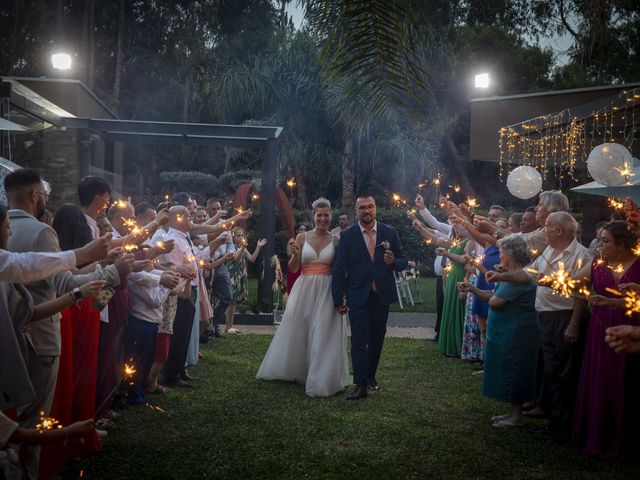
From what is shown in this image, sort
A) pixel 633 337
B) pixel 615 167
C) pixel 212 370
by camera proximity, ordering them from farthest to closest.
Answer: pixel 212 370 → pixel 615 167 → pixel 633 337

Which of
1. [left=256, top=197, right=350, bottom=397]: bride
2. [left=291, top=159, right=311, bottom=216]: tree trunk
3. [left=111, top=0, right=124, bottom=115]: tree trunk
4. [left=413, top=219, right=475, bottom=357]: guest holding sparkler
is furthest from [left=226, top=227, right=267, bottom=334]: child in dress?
[left=111, top=0, right=124, bottom=115]: tree trunk

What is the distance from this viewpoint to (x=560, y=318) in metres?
6.54

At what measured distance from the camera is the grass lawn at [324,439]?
5395 millimetres

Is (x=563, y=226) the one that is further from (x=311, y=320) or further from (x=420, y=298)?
(x=420, y=298)

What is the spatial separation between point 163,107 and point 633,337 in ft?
129

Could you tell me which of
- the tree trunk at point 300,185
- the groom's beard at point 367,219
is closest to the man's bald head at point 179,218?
the groom's beard at point 367,219

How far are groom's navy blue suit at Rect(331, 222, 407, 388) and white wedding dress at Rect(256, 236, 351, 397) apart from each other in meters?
0.25

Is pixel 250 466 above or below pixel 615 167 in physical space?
below

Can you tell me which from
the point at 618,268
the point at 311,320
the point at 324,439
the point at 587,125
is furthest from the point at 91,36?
the point at 618,268

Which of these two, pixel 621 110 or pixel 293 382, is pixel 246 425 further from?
pixel 621 110

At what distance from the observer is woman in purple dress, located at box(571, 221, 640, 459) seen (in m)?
5.70

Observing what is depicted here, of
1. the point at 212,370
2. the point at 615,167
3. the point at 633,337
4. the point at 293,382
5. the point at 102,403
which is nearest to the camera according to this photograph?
the point at 633,337

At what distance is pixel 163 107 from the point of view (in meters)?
40.5

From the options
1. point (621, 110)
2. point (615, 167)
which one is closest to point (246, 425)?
point (615, 167)
